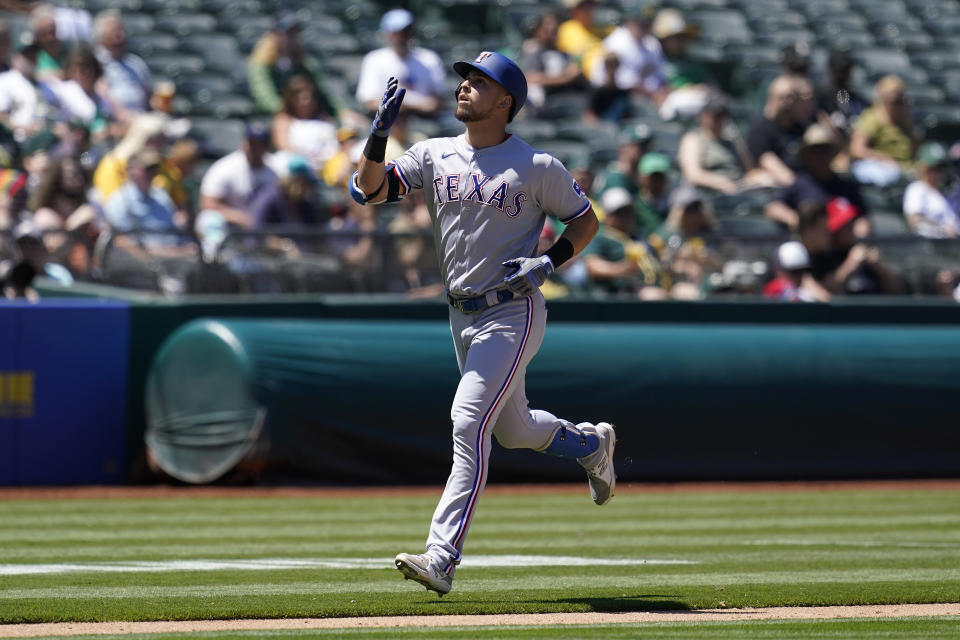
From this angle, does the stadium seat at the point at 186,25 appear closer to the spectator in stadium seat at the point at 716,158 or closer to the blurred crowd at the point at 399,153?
the blurred crowd at the point at 399,153

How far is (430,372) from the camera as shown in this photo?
11758 millimetres

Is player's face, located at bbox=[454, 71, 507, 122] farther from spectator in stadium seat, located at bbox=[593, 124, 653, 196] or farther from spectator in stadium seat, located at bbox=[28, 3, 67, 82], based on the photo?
spectator in stadium seat, located at bbox=[28, 3, 67, 82]

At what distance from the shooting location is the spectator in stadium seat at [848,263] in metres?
13.2

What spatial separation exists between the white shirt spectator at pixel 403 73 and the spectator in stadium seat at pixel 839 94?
4145 mm

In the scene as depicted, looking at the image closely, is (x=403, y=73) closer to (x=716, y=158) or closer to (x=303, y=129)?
(x=303, y=129)

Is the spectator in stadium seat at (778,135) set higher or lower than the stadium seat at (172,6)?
lower

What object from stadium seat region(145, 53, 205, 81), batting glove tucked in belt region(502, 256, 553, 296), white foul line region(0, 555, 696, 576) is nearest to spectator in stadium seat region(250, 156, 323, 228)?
stadium seat region(145, 53, 205, 81)

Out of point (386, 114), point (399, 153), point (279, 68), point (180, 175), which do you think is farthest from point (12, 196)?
point (386, 114)

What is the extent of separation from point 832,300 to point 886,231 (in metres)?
2.75

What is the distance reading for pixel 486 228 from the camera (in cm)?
598

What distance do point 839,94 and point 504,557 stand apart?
36.1 feet

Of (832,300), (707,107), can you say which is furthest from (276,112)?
(832,300)

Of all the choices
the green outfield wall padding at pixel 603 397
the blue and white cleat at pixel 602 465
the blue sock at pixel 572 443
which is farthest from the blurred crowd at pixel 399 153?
the blue sock at pixel 572 443

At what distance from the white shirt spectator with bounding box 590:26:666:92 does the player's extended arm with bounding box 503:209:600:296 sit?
11090 millimetres
